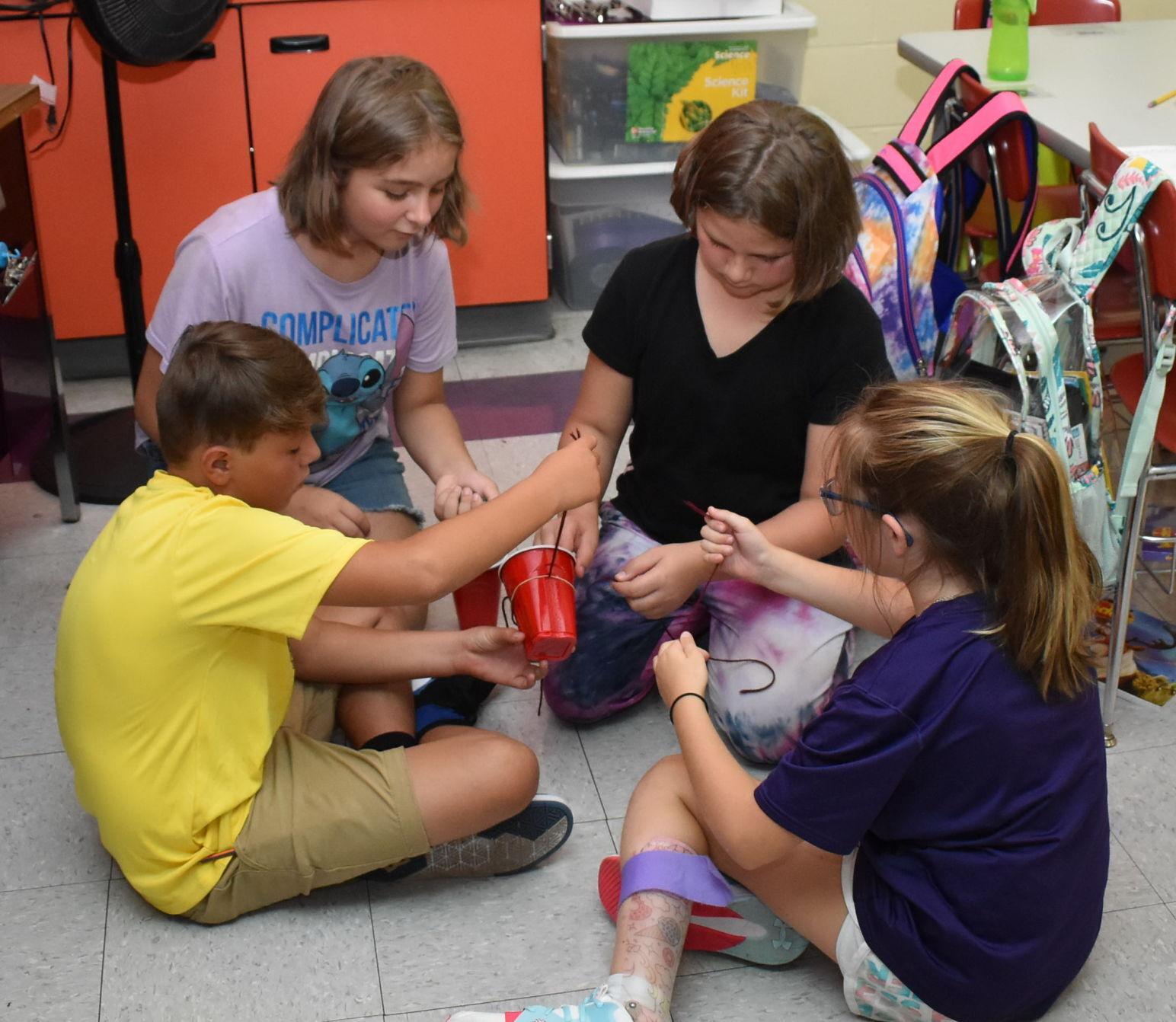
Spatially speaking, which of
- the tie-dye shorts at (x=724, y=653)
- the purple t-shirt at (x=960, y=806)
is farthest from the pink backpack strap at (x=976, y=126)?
the purple t-shirt at (x=960, y=806)

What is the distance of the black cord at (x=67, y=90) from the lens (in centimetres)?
291

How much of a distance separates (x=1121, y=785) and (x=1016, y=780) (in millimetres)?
714

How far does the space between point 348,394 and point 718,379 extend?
0.58m

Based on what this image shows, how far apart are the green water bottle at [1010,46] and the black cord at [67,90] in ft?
6.37

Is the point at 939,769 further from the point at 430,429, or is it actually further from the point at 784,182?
the point at 430,429

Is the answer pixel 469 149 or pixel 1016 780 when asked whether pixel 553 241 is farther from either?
pixel 1016 780

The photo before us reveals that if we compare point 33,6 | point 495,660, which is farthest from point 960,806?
point 33,6

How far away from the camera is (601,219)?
11.8ft

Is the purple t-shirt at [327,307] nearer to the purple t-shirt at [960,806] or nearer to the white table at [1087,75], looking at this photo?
the purple t-shirt at [960,806]

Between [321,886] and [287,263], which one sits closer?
[321,886]

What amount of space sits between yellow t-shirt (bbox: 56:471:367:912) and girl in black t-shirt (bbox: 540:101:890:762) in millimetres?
501

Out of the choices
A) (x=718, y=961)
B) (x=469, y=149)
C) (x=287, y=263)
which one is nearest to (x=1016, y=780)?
(x=718, y=961)

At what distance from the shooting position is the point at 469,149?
10.7 feet

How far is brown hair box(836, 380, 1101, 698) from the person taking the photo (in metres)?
1.30
